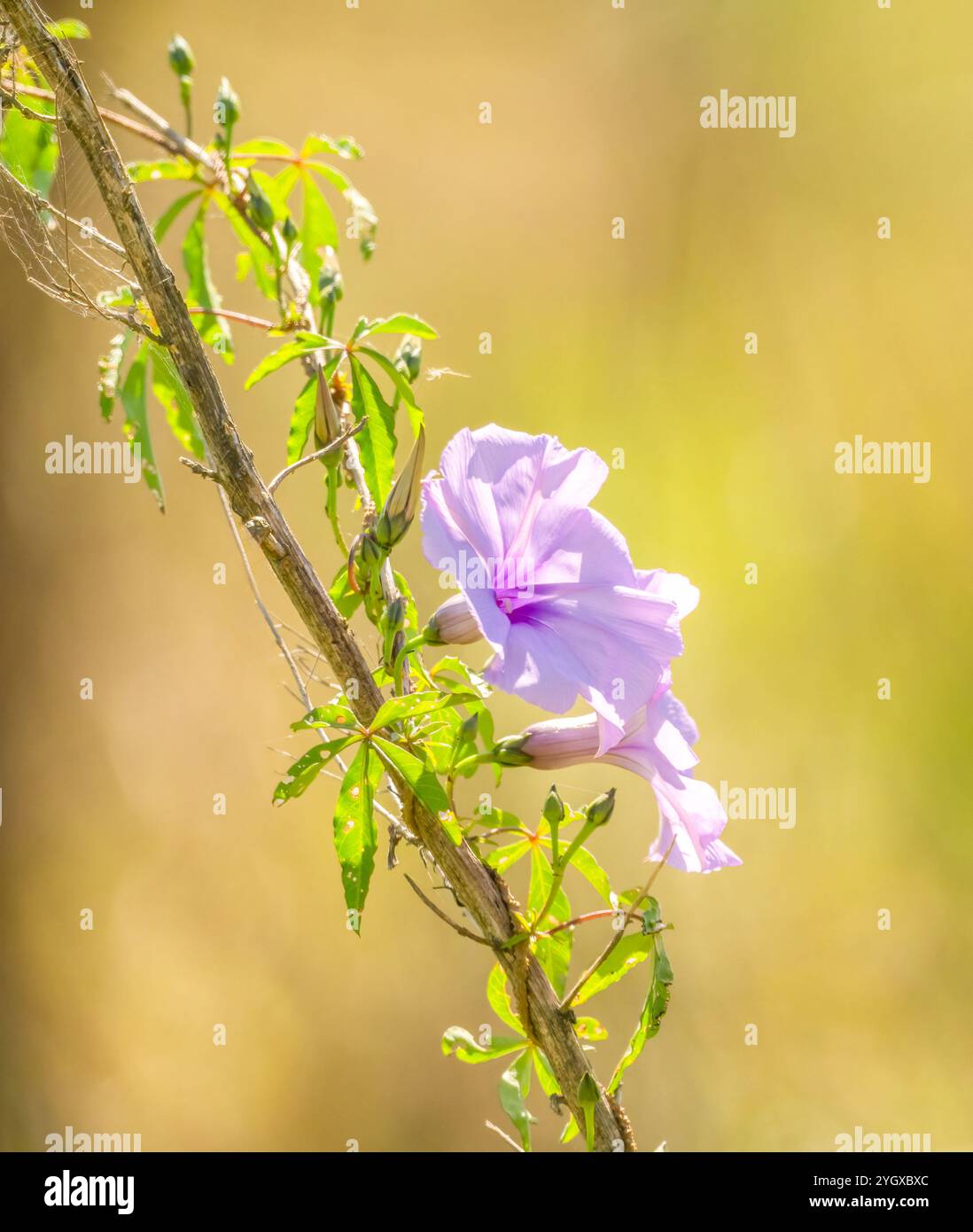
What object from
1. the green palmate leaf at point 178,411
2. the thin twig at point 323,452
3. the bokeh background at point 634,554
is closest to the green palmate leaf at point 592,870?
the thin twig at point 323,452

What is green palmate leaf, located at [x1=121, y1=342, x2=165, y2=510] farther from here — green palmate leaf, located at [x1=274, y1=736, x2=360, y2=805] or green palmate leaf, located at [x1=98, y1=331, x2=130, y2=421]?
green palmate leaf, located at [x1=274, y1=736, x2=360, y2=805]

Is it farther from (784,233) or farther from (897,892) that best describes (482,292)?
(897,892)

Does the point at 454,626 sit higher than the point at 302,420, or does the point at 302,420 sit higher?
the point at 302,420

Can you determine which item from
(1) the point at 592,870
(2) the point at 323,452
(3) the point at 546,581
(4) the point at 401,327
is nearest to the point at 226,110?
(4) the point at 401,327

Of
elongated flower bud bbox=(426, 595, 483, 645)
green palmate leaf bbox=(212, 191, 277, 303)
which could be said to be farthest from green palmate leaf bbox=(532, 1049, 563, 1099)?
green palmate leaf bbox=(212, 191, 277, 303)

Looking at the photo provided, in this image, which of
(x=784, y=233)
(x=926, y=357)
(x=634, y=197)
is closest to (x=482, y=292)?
(x=634, y=197)

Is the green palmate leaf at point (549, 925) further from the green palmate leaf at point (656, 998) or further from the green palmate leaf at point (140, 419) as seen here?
the green palmate leaf at point (140, 419)

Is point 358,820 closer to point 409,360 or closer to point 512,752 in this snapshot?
point 512,752
